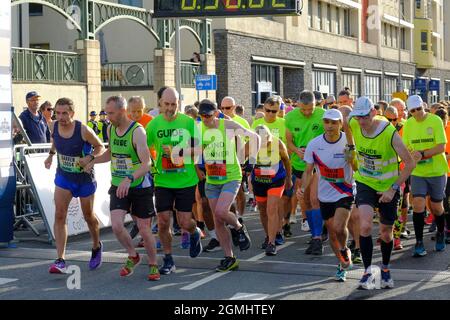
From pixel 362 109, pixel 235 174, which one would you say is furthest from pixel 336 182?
pixel 235 174

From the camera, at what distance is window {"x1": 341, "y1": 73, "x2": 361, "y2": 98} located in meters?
47.3

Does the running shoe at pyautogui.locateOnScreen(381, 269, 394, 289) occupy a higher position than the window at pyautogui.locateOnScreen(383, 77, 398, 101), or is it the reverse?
the window at pyautogui.locateOnScreen(383, 77, 398, 101)

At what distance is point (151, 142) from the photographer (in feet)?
29.5

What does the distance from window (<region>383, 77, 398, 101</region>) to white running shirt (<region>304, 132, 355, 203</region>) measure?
47103mm

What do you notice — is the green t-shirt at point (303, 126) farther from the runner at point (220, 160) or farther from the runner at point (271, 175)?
the runner at point (220, 160)

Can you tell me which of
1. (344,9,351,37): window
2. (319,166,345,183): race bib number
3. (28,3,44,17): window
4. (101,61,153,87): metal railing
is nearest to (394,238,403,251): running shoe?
(319,166,345,183): race bib number

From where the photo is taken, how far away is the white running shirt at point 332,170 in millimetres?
8523

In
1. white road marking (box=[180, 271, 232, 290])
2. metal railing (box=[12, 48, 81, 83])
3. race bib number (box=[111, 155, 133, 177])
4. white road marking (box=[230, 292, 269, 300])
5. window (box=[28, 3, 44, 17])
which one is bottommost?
white road marking (box=[230, 292, 269, 300])

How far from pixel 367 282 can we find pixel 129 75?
2562 cm

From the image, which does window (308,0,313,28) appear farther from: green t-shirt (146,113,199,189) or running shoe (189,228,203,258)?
green t-shirt (146,113,199,189)

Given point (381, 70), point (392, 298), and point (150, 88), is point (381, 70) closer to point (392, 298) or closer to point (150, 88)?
point (150, 88)

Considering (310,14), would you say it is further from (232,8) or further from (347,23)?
(232,8)

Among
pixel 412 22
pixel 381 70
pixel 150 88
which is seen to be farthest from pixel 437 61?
pixel 150 88

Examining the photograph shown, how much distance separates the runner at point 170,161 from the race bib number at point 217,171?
0.35 meters
